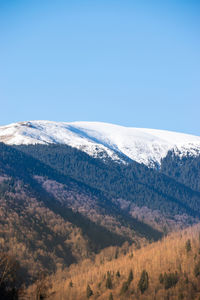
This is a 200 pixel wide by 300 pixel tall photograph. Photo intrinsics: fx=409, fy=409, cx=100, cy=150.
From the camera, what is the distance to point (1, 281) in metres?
119

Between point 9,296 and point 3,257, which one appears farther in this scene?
point 3,257

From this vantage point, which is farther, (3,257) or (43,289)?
(3,257)

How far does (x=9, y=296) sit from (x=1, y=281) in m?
5.26

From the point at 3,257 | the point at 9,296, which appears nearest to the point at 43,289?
the point at 9,296

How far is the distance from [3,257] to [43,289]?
48.5 metres

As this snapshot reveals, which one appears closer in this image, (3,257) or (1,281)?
(1,281)

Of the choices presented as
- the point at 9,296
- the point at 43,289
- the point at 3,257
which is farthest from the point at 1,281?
the point at 3,257

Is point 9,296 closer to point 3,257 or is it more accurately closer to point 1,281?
point 1,281

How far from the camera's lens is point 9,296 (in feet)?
382

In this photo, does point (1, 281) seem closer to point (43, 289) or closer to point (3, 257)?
point (43, 289)

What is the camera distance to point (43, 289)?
115 meters

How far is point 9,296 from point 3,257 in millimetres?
43388

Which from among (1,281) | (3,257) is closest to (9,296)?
(1,281)
